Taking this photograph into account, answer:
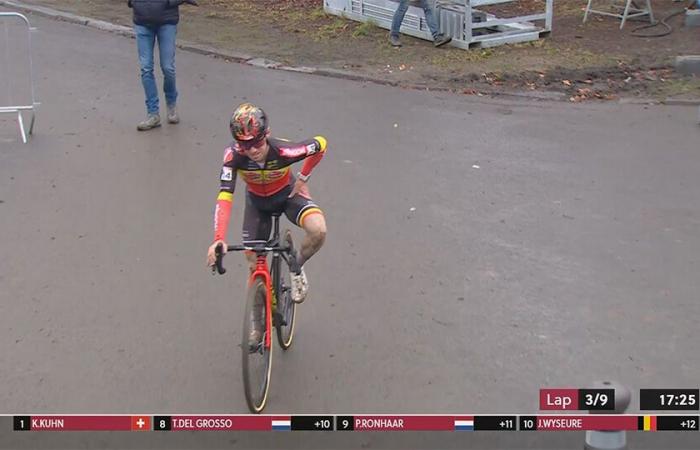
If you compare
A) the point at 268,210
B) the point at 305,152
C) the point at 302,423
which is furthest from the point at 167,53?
the point at 302,423

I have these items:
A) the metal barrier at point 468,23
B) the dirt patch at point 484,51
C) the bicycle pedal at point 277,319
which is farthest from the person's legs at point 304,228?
the metal barrier at point 468,23

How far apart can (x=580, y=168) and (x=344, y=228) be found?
8.75 ft

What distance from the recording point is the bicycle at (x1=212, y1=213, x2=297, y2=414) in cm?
441

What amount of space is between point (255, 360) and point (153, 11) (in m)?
5.75

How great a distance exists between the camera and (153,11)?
9.28 m

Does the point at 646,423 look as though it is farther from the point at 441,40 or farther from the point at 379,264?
the point at 441,40

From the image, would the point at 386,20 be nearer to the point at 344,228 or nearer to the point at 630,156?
the point at 630,156

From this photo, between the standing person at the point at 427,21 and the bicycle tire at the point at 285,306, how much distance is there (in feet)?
27.8

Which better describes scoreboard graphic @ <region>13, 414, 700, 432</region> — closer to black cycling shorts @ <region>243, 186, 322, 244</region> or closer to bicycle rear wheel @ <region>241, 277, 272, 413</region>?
bicycle rear wheel @ <region>241, 277, 272, 413</region>

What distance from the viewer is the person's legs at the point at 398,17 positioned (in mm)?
13031

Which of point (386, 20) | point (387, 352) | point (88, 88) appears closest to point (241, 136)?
point (387, 352)

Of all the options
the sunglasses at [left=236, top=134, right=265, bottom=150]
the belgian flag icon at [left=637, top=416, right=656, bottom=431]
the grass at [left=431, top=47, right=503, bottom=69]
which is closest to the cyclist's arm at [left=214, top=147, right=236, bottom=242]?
the sunglasses at [left=236, top=134, right=265, bottom=150]

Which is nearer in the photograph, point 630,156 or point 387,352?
point 387,352

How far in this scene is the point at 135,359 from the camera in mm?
5184
